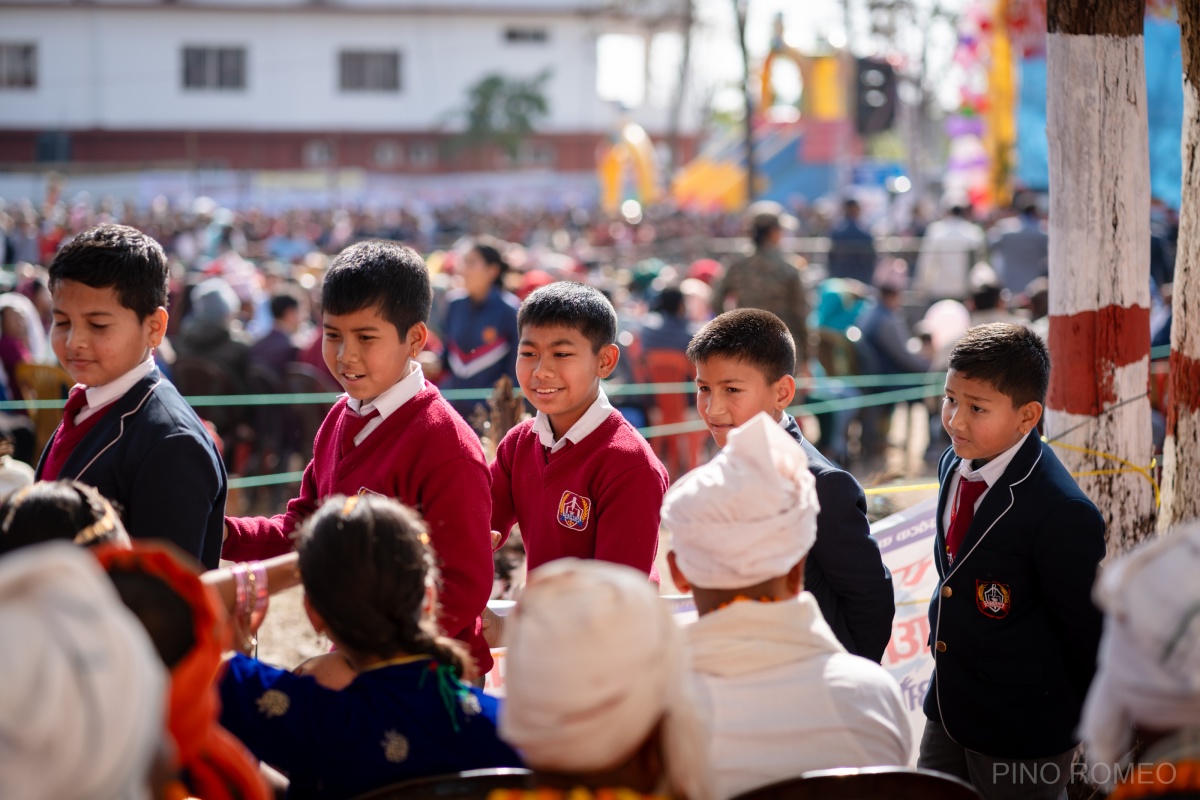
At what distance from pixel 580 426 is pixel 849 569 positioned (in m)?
0.77

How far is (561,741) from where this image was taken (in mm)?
1589

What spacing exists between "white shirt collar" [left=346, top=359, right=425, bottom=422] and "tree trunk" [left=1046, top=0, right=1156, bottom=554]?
1.92 m

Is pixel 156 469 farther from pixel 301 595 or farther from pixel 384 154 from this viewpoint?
pixel 384 154

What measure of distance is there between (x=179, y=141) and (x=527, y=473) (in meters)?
43.0

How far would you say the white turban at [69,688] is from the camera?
4.06 feet

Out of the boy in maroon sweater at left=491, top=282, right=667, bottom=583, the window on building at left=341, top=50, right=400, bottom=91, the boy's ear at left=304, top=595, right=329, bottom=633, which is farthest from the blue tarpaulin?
the window on building at left=341, top=50, right=400, bottom=91

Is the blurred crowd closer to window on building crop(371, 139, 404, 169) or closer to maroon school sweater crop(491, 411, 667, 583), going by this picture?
maroon school sweater crop(491, 411, 667, 583)

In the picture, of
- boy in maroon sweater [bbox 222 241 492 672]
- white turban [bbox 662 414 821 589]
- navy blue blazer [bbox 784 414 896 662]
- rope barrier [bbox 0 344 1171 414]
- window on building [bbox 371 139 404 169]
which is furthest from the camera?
window on building [bbox 371 139 404 169]

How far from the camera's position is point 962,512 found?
293 cm

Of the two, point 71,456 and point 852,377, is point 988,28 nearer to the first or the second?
point 852,377

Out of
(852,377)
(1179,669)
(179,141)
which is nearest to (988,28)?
(852,377)

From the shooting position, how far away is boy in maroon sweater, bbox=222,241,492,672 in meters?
2.67


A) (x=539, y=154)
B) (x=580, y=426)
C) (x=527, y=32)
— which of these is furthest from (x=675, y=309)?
(x=527, y=32)

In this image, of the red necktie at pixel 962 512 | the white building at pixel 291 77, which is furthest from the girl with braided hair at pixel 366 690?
the white building at pixel 291 77
